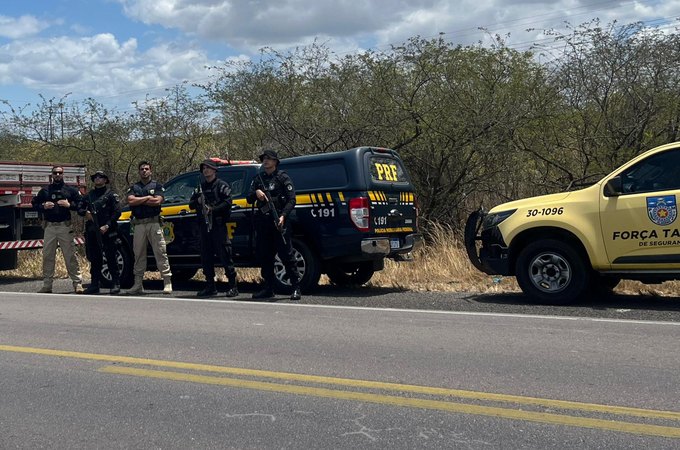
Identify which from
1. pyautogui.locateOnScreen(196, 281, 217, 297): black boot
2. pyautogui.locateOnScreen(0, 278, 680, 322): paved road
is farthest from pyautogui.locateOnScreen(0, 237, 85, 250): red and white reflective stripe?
pyautogui.locateOnScreen(196, 281, 217, 297): black boot

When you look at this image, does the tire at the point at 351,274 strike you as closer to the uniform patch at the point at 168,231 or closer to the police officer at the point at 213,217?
the police officer at the point at 213,217

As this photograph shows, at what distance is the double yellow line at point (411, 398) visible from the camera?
15.5 ft

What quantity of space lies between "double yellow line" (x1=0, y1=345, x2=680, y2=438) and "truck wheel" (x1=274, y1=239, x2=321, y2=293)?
4.15m

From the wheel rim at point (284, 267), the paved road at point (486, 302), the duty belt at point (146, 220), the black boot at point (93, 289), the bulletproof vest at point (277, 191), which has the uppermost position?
the bulletproof vest at point (277, 191)

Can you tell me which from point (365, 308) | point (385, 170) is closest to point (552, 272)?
point (365, 308)

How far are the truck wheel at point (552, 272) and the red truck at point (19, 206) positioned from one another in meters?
8.49

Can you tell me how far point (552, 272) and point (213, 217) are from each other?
4.77m

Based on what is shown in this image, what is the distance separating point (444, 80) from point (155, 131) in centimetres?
825

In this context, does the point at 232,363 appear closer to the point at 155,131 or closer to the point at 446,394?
the point at 446,394

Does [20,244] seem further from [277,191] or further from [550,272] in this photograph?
[550,272]

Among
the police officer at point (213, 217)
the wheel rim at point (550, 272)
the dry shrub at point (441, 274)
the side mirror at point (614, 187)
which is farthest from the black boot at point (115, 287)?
the side mirror at point (614, 187)

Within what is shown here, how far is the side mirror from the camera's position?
8.73 metres

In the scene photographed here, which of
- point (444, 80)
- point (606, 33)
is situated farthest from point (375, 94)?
point (606, 33)

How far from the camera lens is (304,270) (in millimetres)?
10711
